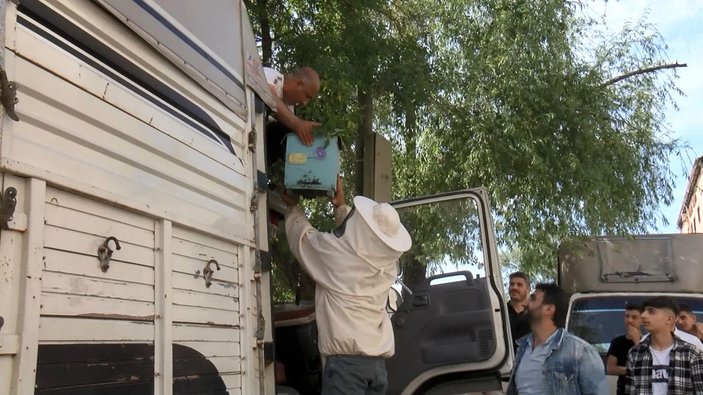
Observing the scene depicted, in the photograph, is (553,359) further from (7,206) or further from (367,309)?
(7,206)

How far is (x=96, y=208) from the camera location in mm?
2359

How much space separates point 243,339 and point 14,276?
4.74 ft

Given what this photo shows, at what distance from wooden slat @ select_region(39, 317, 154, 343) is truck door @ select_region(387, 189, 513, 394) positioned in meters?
2.61

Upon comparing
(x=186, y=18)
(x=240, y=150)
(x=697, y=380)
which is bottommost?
(x=697, y=380)

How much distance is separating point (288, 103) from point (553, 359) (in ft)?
6.55

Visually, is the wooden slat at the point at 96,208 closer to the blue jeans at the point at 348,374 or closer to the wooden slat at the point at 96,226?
the wooden slat at the point at 96,226

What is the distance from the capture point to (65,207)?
222 centimetres

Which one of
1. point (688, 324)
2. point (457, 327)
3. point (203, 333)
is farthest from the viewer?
point (688, 324)

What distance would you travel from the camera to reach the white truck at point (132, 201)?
2057 mm

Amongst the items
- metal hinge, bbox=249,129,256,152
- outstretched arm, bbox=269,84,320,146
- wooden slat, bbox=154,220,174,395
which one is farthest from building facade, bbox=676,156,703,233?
wooden slat, bbox=154,220,174,395

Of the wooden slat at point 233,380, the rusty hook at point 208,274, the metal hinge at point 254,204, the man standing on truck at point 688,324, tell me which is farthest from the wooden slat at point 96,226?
the man standing on truck at point 688,324

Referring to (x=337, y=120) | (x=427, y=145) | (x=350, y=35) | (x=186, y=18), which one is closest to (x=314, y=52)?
(x=350, y=35)

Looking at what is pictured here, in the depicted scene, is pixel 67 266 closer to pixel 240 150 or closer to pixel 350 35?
pixel 240 150

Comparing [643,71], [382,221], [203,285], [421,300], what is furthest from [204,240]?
[643,71]
